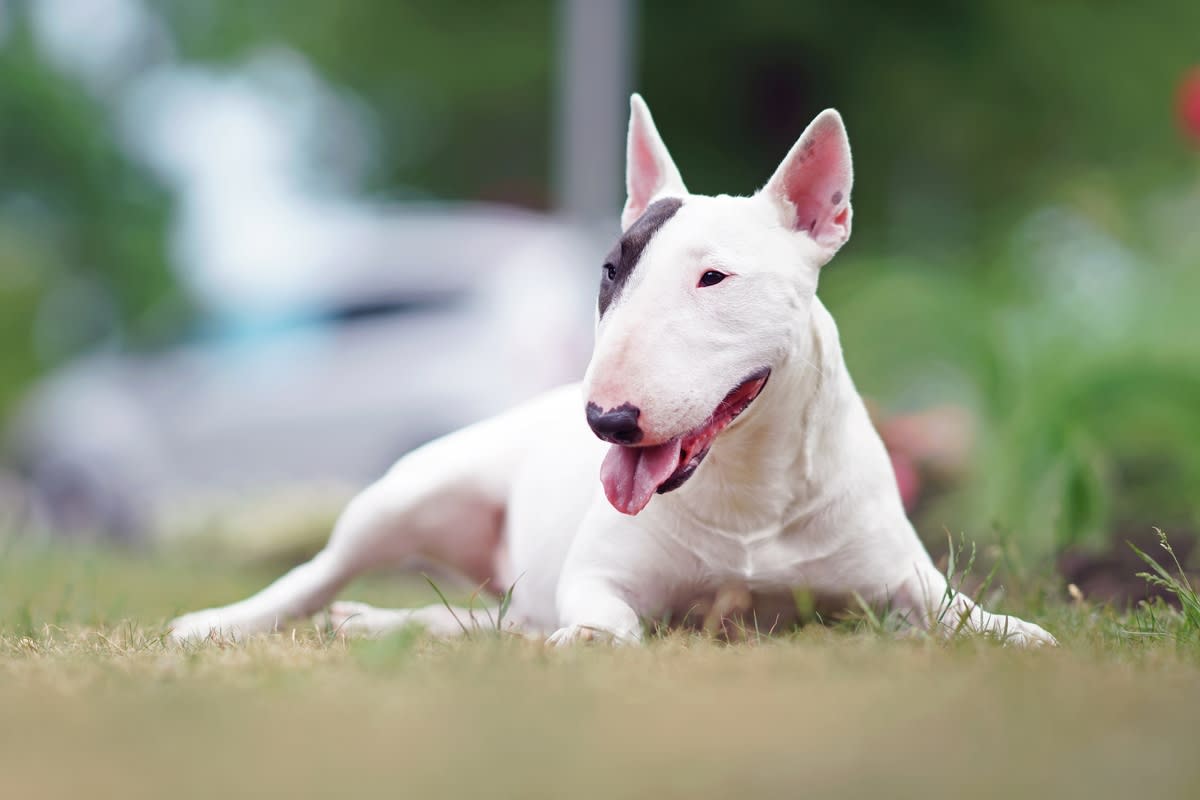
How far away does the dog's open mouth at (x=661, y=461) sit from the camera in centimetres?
333

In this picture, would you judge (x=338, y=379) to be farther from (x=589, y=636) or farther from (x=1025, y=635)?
(x=1025, y=635)

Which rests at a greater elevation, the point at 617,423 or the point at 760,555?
the point at 617,423

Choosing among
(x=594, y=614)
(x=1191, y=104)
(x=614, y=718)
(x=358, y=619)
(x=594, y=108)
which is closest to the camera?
(x=614, y=718)

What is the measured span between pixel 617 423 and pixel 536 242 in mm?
8536

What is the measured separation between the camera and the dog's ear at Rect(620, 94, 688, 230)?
4012mm

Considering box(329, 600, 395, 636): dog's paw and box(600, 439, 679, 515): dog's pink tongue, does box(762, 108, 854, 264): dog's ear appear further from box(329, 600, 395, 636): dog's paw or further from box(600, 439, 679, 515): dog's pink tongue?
box(329, 600, 395, 636): dog's paw

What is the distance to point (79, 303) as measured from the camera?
2234 centimetres

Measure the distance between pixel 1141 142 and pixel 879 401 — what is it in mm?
10101

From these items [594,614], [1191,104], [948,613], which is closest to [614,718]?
[594,614]

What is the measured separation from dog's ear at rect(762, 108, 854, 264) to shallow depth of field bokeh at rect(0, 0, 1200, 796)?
0.96 m

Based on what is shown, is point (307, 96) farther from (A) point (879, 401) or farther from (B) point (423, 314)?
(A) point (879, 401)

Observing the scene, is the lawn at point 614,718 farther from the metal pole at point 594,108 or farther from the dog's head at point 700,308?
the metal pole at point 594,108

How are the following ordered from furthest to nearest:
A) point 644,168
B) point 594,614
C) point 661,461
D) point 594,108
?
point 594,108
point 644,168
point 594,614
point 661,461

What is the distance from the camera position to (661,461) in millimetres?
3332
